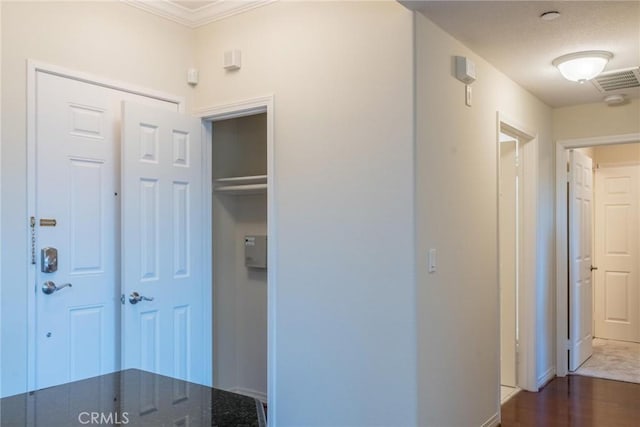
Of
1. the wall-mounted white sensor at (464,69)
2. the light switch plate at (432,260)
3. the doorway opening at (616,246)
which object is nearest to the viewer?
the light switch plate at (432,260)

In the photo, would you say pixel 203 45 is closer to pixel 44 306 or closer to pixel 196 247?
pixel 196 247

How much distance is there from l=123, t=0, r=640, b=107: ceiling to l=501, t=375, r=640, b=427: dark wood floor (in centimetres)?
238

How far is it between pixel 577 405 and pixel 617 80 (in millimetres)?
2442

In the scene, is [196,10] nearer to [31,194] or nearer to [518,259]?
[31,194]

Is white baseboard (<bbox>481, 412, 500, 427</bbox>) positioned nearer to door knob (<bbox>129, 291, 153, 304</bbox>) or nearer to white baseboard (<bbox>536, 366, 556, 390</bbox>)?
white baseboard (<bbox>536, 366, 556, 390</bbox>)

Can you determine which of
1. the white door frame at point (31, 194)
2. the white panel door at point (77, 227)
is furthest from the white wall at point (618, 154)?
the white door frame at point (31, 194)

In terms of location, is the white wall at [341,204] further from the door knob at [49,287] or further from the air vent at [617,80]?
the air vent at [617,80]

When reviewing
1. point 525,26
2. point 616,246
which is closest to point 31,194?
point 525,26

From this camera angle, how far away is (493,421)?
3.32 metres

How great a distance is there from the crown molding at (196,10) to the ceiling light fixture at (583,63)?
1.90 metres

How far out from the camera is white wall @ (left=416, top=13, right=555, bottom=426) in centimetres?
258

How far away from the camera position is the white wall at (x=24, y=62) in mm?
2557

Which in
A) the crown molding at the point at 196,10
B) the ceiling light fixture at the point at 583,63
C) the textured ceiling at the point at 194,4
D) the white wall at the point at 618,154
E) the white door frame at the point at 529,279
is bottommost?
the white door frame at the point at 529,279

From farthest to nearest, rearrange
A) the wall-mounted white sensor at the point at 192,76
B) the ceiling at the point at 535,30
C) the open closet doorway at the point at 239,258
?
the open closet doorway at the point at 239,258
the wall-mounted white sensor at the point at 192,76
the ceiling at the point at 535,30
